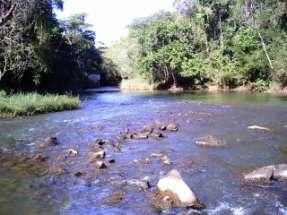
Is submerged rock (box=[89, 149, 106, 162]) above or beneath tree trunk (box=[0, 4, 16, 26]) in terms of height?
beneath

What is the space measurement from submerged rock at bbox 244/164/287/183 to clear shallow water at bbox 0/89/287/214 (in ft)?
0.91

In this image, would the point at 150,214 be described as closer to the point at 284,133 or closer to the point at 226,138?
the point at 226,138

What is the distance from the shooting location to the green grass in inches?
990

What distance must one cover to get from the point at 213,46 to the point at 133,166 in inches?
1766

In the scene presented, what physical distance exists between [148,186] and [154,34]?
47.5 m

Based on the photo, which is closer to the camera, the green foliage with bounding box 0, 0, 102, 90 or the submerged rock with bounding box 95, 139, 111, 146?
the submerged rock with bounding box 95, 139, 111, 146

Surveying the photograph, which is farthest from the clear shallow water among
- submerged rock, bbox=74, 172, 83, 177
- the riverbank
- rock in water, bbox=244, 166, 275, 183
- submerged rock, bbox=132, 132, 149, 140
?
the riverbank

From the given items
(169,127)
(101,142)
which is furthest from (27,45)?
(101,142)

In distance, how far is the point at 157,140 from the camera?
16.8m

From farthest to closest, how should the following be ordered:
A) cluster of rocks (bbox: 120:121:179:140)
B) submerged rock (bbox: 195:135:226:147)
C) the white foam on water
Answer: cluster of rocks (bbox: 120:121:179:140) → submerged rock (bbox: 195:135:226:147) → the white foam on water

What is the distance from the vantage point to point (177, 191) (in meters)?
9.62

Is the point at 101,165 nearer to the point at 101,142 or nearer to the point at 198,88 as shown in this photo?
the point at 101,142

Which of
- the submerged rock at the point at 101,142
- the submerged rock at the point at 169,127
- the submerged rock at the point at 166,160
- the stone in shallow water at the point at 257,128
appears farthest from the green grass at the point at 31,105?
the submerged rock at the point at 166,160

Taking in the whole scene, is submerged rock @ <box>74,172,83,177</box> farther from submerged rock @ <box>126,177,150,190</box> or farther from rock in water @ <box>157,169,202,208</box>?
rock in water @ <box>157,169,202,208</box>
